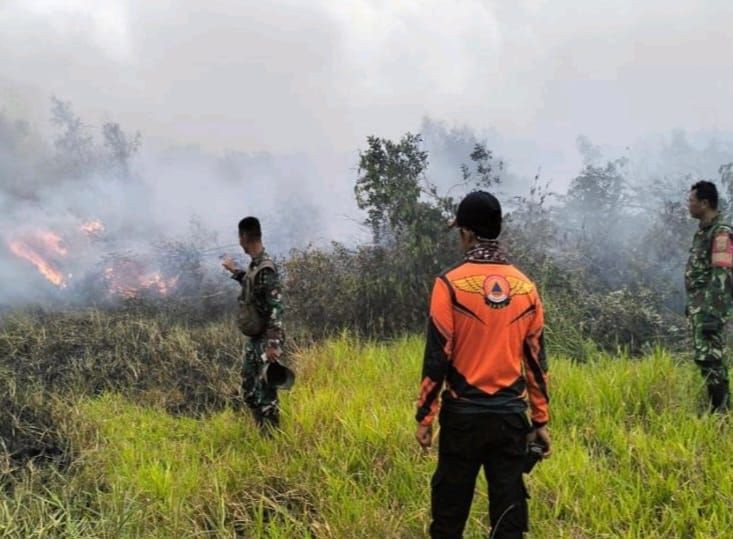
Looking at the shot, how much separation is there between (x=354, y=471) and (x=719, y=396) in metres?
2.90

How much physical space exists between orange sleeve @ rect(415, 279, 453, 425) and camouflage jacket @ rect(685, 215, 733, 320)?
10.1ft

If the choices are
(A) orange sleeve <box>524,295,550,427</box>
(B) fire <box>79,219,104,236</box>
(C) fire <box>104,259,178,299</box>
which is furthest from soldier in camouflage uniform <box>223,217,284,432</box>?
(B) fire <box>79,219,104,236</box>

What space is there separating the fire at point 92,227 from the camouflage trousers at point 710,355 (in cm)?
952

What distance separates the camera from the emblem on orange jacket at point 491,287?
7.98ft

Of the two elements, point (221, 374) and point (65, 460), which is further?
point (221, 374)

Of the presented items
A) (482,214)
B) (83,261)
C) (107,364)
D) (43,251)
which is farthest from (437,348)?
(43,251)

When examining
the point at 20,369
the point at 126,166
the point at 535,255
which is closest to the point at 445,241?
the point at 535,255

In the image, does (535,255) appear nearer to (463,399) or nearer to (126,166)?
(463,399)

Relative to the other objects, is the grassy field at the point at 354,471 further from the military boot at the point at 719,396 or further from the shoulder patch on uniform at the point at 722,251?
the shoulder patch on uniform at the point at 722,251

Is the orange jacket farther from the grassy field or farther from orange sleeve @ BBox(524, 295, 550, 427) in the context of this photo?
the grassy field

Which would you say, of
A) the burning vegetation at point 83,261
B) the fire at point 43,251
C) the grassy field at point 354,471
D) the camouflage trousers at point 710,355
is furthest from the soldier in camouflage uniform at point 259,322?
the fire at point 43,251

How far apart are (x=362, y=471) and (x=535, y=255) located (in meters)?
5.14

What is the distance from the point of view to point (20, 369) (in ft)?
20.6

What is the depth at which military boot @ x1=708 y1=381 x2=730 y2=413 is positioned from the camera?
14.9 feet
